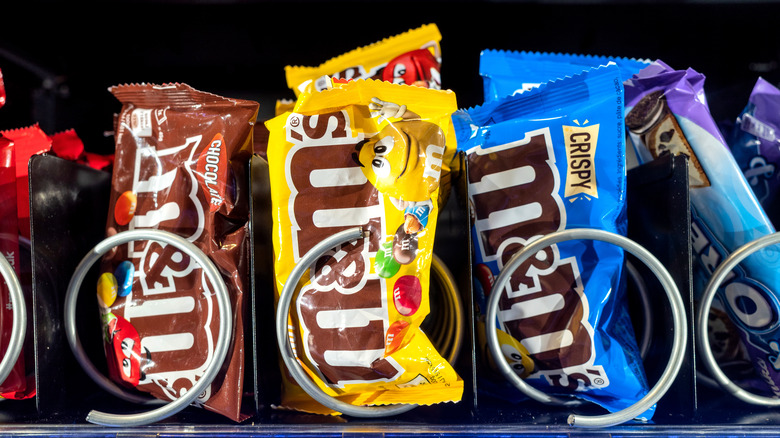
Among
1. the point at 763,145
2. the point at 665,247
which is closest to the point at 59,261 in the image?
the point at 665,247

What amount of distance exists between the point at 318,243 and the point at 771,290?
2.00 feet

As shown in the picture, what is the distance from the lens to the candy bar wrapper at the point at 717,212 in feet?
2.21

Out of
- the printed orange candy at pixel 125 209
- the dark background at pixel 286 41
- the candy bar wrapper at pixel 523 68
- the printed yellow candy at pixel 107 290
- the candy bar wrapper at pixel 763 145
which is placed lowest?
the printed yellow candy at pixel 107 290

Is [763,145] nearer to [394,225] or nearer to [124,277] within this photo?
[394,225]

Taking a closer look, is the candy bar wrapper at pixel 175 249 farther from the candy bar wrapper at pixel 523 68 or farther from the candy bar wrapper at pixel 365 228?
the candy bar wrapper at pixel 523 68

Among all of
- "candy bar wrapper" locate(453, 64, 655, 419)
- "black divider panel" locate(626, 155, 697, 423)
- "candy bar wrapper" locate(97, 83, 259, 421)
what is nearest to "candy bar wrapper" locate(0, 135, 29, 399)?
"candy bar wrapper" locate(97, 83, 259, 421)

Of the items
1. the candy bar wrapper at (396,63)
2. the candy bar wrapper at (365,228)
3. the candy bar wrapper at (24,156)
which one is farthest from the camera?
the candy bar wrapper at (396,63)

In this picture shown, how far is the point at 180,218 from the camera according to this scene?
Answer: 0.66 m

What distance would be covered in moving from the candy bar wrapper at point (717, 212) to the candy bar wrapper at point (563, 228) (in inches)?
4.5

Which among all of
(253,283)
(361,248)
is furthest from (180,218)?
(361,248)

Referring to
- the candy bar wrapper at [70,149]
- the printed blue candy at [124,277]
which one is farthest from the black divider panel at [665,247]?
the candy bar wrapper at [70,149]

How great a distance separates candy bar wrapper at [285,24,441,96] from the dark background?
0.31 feet

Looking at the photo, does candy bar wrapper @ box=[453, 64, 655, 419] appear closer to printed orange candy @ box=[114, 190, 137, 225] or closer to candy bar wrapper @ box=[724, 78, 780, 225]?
candy bar wrapper @ box=[724, 78, 780, 225]

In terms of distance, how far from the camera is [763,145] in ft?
2.58
